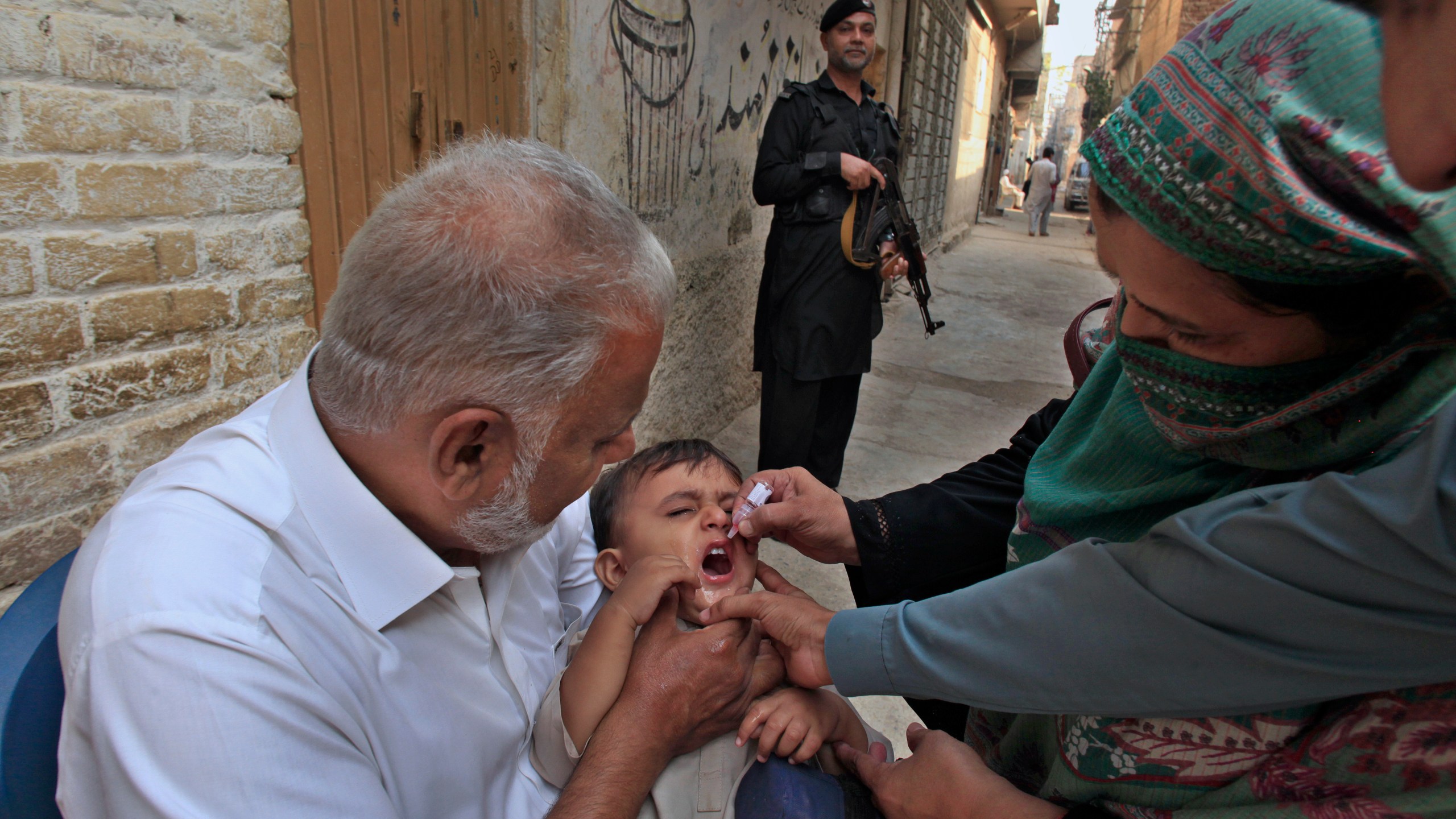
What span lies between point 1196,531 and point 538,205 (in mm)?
996

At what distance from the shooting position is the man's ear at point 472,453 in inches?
44.3

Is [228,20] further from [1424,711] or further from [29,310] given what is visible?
[1424,711]

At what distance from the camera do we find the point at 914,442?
219 inches

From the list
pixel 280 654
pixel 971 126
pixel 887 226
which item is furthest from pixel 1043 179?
pixel 280 654

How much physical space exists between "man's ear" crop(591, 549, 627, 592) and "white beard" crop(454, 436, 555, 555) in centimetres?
63

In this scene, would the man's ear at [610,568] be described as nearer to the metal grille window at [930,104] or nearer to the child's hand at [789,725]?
the child's hand at [789,725]

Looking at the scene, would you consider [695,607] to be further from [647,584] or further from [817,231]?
[817,231]

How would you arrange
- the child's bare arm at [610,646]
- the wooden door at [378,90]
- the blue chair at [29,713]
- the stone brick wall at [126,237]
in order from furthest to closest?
1. the wooden door at [378,90]
2. the stone brick wall at [126,237]
3. the child's bare arm at [610,646]
4. the blue chair at [29,713]

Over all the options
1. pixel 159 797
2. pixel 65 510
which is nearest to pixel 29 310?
pixel 65 510

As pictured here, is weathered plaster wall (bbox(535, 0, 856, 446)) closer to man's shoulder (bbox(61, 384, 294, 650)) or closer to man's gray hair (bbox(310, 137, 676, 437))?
man's gray hair (bbox(310, 137, 676, 437))

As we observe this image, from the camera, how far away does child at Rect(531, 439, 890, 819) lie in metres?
1.42

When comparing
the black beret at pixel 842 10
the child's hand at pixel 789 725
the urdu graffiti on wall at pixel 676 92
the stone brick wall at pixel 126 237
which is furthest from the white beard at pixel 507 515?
the black beret at pixel 842 10

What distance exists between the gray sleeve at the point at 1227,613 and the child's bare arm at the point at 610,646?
1.52 feet

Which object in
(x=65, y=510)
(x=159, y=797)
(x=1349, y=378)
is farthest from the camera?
(x=65, y=510)
